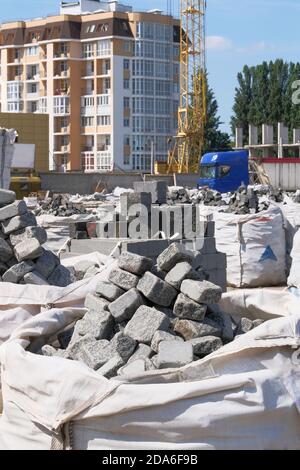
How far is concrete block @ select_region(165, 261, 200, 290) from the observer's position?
5004 mm

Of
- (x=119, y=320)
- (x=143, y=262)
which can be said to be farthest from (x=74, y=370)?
(x=143, y=262)

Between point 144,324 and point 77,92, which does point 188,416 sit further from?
point 77,92

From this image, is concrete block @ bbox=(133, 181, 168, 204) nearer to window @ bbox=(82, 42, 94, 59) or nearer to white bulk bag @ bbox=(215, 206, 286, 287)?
white bulk bag @ bbox=(215, 206, 286, 287)

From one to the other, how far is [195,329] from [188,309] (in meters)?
0.16

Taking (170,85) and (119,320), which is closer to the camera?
(119,320)

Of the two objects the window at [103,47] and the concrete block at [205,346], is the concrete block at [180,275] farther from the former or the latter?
the window at [103,47]

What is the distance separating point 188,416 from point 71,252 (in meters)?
5.47

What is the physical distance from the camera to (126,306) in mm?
4934

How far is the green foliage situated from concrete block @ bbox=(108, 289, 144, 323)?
177ft

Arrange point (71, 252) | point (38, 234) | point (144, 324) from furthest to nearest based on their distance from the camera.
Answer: point (71, 252) → point (38, 234) → point (144, 324)

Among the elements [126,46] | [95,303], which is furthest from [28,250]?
[126,46]

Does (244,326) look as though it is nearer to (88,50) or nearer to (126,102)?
(126,102)

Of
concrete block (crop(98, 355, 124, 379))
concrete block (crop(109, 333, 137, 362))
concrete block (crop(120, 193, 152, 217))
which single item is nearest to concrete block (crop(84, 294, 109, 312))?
concrete block (crop(109, 333, 137, 362))

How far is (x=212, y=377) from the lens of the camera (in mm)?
3957
